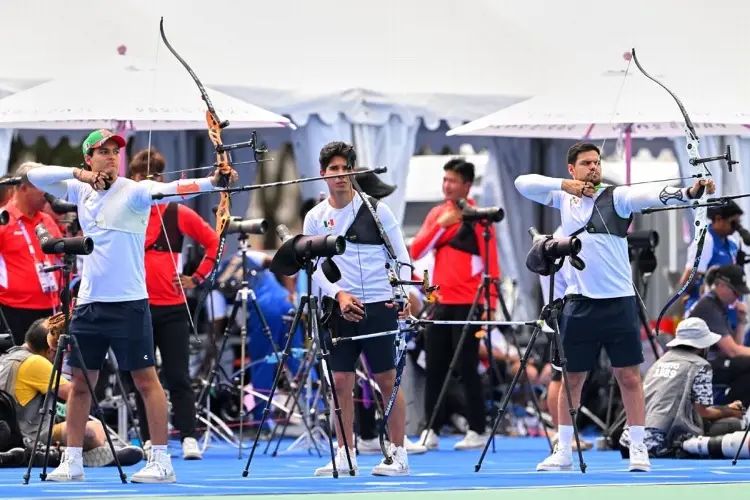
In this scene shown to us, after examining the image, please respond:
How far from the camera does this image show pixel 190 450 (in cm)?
1079

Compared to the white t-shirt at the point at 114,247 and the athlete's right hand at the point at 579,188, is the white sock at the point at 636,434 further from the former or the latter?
the white t-shirt at the point at 114,247

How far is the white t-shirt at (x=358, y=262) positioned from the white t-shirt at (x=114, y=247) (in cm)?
92

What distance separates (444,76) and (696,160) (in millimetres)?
5679

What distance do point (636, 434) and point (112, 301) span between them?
2.81m

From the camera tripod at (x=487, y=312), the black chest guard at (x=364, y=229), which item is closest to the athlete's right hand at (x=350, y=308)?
the black chest guard at (x=364, y=229)

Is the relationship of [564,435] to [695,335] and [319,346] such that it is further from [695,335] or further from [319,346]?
[695,335]

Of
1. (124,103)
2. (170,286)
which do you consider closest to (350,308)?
(170,286)

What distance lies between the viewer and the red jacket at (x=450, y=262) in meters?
11.7

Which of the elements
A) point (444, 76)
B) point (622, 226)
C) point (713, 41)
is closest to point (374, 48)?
point (444, 76)

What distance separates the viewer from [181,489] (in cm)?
782

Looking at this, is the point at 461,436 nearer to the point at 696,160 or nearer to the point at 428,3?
the point at 428,3

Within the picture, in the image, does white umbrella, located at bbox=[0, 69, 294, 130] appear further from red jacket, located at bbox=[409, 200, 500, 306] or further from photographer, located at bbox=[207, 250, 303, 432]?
photographer, located at bbox=[207, 250, 303, 432]

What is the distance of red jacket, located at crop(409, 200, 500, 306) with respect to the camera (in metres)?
11.7

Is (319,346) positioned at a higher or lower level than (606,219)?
lower
